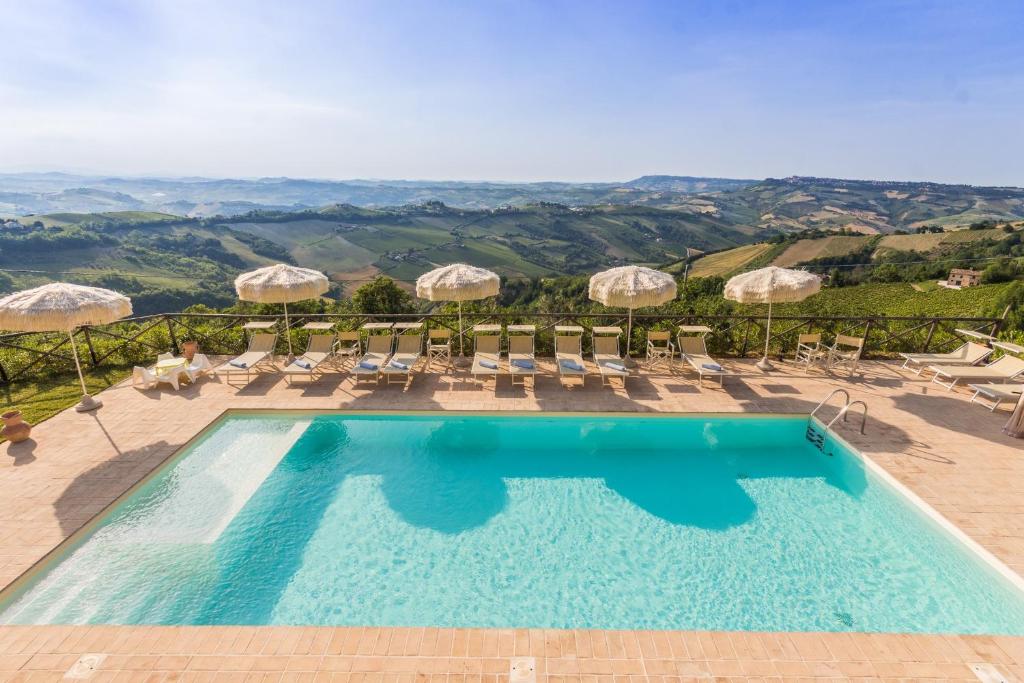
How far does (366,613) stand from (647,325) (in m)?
8.21

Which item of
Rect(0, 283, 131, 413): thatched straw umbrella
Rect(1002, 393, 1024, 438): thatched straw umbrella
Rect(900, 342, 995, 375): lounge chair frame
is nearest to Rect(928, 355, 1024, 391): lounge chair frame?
Rect(900, 342, 995, 375): lounge chair frame

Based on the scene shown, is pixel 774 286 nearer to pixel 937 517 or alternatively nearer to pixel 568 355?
pixel 568 355

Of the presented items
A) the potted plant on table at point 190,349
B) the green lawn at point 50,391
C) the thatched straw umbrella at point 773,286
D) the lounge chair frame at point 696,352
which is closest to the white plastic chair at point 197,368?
the potted plant on table at point 190,349

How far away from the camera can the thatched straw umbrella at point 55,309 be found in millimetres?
6699

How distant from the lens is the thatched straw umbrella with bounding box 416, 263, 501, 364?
8586mm

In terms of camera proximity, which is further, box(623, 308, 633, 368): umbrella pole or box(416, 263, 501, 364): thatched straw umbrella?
box(623, 308, 633, 368): umbrella pole

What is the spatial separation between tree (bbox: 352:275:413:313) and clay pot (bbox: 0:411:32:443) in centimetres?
2197

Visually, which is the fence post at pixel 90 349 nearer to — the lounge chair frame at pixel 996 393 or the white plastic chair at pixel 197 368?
the white plastic chair at pixel 197 368

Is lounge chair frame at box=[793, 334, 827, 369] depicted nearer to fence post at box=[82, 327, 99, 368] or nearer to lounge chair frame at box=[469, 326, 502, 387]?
lounge chair frame at box=[469, 326, 502, 387]

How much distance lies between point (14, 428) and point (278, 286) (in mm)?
4071

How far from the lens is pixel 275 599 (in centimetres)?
456

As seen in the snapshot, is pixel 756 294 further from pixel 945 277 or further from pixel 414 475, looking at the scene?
pixel 945 277

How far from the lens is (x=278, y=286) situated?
8664mm

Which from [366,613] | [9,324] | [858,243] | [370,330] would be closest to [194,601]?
[366,613]
